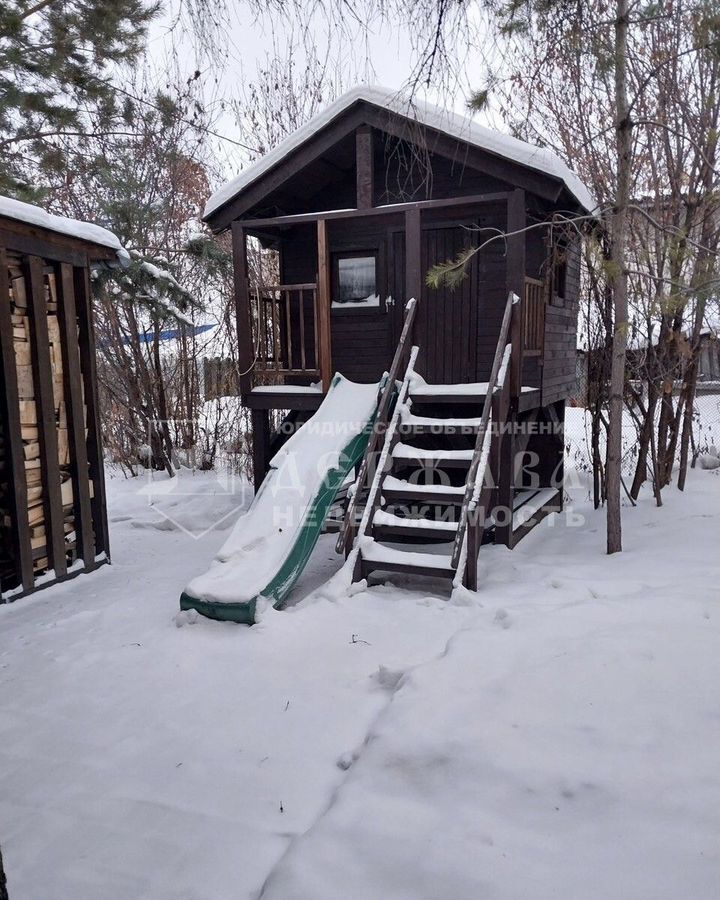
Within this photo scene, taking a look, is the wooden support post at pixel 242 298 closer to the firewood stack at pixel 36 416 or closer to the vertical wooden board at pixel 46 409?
the firewood stack at pixel 36 416

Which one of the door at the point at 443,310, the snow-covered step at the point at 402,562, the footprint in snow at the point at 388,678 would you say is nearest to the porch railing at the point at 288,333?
the door at the point at 443,310

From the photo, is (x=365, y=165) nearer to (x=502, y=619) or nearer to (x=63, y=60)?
(x=63, y=60)

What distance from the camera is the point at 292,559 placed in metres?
4.91

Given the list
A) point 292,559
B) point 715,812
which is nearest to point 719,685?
point 715,812

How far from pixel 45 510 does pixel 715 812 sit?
5.17 m

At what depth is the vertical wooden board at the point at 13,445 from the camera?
498cm

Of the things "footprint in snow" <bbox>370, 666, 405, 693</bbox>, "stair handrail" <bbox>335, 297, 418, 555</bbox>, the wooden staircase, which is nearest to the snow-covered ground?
"footprint in snow" <bbox>370, 666, 405, 693</bbox>

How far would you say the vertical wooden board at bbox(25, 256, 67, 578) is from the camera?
5297 millimetres

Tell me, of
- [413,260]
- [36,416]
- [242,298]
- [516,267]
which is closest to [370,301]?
[413,260]

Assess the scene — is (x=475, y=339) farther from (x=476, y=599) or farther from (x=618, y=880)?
(x=618, y=880)

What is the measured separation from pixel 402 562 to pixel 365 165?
13.6 ft

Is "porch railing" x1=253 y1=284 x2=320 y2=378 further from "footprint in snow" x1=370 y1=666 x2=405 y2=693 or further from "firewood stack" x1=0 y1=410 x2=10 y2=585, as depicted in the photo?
"footprint in snow" x1=370 y1=666 x2=405 y2=693

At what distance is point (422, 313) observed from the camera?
7820mm

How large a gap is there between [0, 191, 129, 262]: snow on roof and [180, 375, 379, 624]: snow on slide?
2.49m
